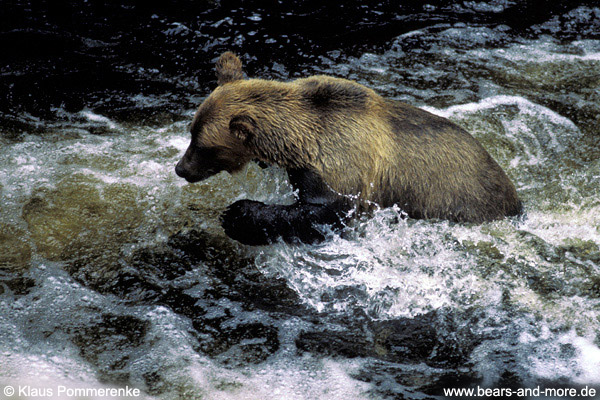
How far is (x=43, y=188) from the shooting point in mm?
5746

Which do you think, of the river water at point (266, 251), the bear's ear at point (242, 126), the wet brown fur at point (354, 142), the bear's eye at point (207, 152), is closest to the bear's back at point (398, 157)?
the wet brown fur at point (354, 142)

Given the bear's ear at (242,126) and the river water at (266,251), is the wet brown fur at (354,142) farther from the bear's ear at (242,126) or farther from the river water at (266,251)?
the river water at (266,251)

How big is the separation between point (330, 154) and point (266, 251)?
113cm

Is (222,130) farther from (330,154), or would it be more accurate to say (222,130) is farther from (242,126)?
(330,154)

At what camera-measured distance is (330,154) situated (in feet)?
14.8

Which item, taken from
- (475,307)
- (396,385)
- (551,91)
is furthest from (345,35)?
(396,385)

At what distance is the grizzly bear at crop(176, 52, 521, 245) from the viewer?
4535 mm

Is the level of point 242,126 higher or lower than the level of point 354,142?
higher

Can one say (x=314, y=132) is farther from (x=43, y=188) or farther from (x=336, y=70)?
(x=336, y=70)

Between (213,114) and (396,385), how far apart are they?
91.8 inches

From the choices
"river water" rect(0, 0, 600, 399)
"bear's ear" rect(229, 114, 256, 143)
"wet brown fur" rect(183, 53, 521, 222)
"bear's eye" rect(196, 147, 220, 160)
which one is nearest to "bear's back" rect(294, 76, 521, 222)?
"wet brown fur" rect(183, 53, 521, 222)

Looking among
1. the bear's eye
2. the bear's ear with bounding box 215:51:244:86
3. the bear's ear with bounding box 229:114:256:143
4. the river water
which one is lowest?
the river water

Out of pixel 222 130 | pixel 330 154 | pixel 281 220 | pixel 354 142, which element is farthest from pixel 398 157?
pixel 222 130

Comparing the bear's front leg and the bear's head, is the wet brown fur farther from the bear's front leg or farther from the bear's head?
the bear's front leg
